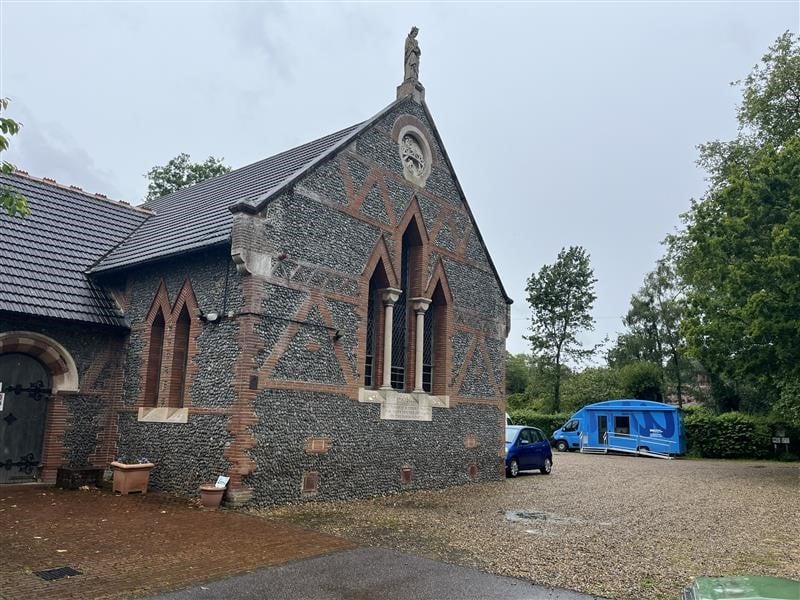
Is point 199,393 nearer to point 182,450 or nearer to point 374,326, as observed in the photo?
A: point 182,450

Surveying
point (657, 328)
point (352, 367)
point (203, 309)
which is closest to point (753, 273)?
point (352, 367)

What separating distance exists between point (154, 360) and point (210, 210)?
12.9 feet

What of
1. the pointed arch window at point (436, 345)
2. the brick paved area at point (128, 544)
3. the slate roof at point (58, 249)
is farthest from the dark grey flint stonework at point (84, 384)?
the pointed arch window at point (436, 345)

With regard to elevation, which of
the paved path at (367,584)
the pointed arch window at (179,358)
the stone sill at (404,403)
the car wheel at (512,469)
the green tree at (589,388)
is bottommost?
the paved path at (367,584)

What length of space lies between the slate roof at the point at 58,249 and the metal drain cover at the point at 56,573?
295 inches

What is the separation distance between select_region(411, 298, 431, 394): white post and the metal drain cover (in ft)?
32.0

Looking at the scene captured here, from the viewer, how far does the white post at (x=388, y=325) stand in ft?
49.2

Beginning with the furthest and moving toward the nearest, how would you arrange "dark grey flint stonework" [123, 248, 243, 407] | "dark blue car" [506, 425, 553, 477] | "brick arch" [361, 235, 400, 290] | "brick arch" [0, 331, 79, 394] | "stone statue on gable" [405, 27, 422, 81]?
"dark blue car" [506, 425, 553, 477], "stone statue on gable" [405, 27, 422, 81], "brick arch" [361, 235, 400, 290], "brick arch" [0, 331, 79, 394], "dark grey flint stonework" [123, 248, 243, 407]

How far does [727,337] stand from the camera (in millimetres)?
23016

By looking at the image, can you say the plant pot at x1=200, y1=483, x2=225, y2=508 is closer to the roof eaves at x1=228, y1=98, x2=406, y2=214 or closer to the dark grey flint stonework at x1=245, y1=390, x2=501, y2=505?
the dark grey flint stonework at x1=245, y1=390, x2=501, y2=505

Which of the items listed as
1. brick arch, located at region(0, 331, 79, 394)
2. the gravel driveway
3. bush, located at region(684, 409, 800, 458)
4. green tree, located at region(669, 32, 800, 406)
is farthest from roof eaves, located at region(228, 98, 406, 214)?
bush, located at region(684, 409, 800, 458)

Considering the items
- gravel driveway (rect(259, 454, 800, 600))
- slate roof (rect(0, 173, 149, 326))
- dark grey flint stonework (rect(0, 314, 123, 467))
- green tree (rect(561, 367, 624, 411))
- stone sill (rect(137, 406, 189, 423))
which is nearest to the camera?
gravel driveway (rect(259, 454, 800, 600))

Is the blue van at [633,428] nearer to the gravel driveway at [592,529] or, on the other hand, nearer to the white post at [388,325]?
the gravel driveway at [592,529]

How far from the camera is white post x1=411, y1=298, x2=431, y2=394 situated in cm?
1595
